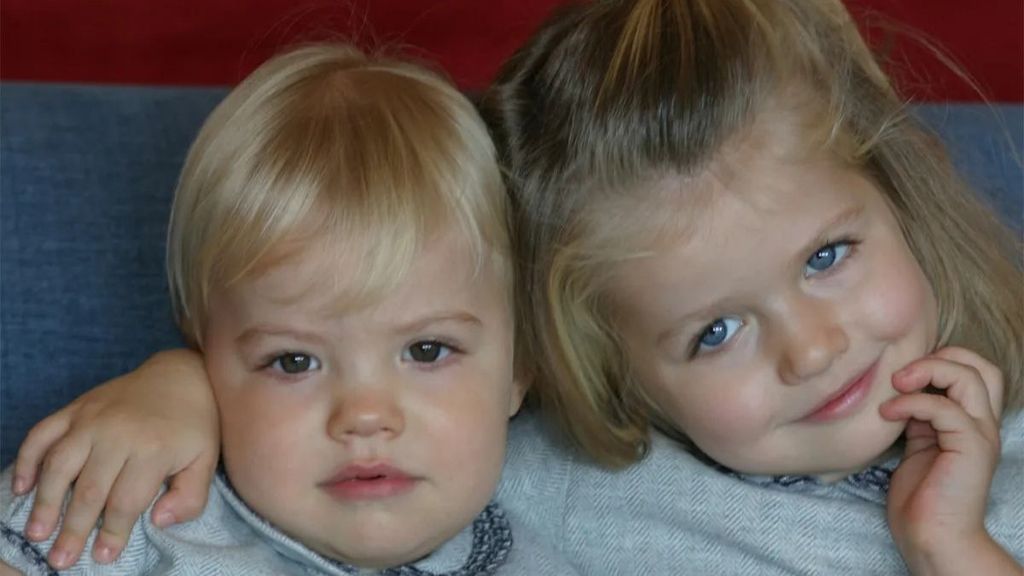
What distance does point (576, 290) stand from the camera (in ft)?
4.12

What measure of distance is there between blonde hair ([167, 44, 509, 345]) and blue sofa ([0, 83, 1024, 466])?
23 centimetres

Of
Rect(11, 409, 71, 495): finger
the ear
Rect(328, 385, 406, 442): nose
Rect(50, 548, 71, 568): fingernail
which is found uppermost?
Rect(328, 385, 406, 442): nose

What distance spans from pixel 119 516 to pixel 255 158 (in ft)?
0.94

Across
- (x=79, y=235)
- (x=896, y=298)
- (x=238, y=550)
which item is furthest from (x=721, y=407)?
(x=79, y=235)

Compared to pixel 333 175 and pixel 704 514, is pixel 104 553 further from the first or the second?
pixel 704 514

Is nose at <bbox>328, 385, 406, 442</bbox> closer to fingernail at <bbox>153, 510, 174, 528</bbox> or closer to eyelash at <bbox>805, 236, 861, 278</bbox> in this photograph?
fingernail at <bbox>153, 510, 174, 528</bbox>

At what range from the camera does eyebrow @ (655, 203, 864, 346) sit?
118 centimetres

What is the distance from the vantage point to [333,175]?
1.16 m

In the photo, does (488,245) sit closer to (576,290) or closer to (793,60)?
(576,290)

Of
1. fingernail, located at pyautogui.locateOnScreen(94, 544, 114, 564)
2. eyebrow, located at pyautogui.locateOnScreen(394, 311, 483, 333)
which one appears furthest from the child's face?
fingernail, located at pyautogui.locateOnScreen(94, 544, 114, 564)

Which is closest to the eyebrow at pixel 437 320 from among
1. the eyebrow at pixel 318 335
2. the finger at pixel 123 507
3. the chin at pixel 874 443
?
the eyebrow at pixel 318 335

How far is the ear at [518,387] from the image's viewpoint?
4.31 ft

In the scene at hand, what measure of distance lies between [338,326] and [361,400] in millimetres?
58

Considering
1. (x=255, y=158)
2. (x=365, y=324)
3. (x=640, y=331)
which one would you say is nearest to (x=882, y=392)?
(x=640, y=331)
